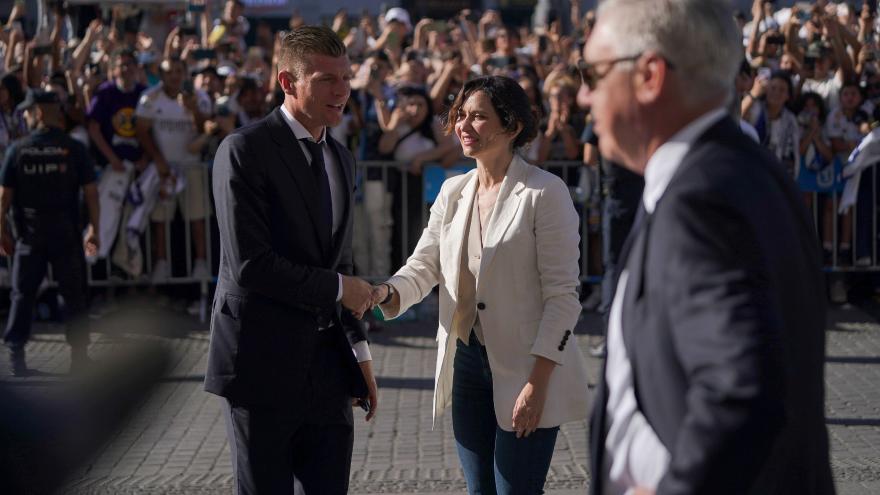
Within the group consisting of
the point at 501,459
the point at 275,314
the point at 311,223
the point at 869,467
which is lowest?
the point at 869,467

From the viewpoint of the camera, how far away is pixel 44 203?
8.55 metres

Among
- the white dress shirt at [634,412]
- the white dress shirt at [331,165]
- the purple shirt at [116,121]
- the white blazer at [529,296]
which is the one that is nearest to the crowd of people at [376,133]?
the purple shirt at [116,121]

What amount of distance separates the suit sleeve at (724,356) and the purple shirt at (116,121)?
8905 mm

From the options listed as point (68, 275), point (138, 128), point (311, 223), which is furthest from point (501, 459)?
point (138, 128)

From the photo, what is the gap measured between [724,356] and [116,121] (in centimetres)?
906

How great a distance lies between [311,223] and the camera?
388 cm

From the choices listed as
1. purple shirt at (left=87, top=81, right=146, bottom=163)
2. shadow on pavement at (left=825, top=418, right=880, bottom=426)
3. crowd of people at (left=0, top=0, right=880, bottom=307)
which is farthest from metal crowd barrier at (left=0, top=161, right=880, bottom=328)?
shadow on pavement at (left=825, top=418, right=880, bottom=426)

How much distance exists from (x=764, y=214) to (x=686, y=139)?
21 centimetres

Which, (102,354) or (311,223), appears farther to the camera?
(311,223)

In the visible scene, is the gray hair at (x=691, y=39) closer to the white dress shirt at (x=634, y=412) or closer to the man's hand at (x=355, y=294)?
the white dress shirt at (x=634, y=412)

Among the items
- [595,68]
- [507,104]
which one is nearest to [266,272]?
[507,104]

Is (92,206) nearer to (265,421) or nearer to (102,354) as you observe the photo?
(265,421)

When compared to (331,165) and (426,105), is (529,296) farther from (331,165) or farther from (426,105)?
(426,105)

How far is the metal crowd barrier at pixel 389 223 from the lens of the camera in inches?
414
